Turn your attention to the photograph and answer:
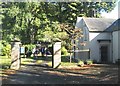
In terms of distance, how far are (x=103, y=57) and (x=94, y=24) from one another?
394 cm

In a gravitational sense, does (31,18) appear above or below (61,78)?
above

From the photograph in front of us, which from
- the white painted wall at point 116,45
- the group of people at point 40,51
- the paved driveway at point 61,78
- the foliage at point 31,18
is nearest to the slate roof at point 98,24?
the white painted wall at point 116,45

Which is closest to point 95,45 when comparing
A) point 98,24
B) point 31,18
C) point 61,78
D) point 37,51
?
point 98,24

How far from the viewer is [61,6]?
40.9 metres

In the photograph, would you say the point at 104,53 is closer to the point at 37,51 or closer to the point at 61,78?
the point at 37,51

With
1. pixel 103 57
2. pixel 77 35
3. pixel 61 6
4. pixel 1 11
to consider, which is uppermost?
pixel 61 6

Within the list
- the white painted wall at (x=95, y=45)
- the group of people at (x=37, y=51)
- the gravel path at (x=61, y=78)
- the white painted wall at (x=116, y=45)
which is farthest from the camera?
the group of people at (x=37, y=51)

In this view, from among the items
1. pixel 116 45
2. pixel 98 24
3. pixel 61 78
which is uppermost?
pixel 98 24

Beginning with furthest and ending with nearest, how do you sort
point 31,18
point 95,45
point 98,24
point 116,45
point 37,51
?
1. point 37,51
2. point 31,18
3. point 98,24
4. point 95,45
5. point 116,45

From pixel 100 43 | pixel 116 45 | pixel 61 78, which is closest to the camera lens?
pixel 61 78

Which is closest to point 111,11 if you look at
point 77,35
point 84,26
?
point 84,26

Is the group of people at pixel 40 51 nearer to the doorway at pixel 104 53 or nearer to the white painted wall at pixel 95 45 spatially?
the white painted wall at pixel 95 45

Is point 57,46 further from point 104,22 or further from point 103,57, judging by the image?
point 104,22

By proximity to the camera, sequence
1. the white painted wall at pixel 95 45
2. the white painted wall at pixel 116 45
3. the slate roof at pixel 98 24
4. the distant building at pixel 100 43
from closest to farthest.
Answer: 1. the white painted wall at pixel 116 45
2. the distant building at pixel 100 43
3. the white painted wall at pixel 95 45
4. the slate roof at pixel 98 24
